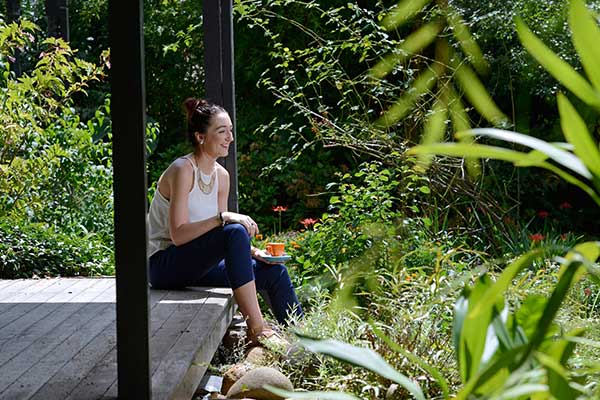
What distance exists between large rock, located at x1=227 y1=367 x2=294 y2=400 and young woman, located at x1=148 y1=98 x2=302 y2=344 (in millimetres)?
516

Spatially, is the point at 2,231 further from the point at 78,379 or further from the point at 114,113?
the point at 114,113

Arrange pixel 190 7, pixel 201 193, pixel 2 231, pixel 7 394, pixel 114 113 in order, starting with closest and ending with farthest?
pixel 114 113, pixel 7 394, pixel 201 193, pixel 2 231, pixel 190 7

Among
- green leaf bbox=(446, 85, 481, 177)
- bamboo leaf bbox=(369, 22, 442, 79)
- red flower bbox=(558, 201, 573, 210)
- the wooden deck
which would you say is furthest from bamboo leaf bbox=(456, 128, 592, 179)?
red flower bbox=(558, 201, 573, 210)

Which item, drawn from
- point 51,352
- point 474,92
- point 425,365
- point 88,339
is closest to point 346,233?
point 474,92

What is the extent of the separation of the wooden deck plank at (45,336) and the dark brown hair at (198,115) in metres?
0.82

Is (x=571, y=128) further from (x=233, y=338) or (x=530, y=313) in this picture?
(x=233, y=338)

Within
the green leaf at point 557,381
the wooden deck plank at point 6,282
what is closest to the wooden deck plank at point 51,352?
the wooden deck plank at point 6,282

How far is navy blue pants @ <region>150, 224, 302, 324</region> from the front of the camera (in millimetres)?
3971

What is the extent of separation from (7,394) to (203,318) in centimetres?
113

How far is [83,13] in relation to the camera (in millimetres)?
9945

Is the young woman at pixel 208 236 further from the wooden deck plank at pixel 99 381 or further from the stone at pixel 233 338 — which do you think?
the wooden deck plank at pixel 99 381

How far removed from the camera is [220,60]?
493cm

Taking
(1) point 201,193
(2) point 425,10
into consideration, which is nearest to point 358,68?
(2) point 425,10

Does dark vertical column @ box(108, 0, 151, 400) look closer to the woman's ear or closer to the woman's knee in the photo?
the woman's knee
